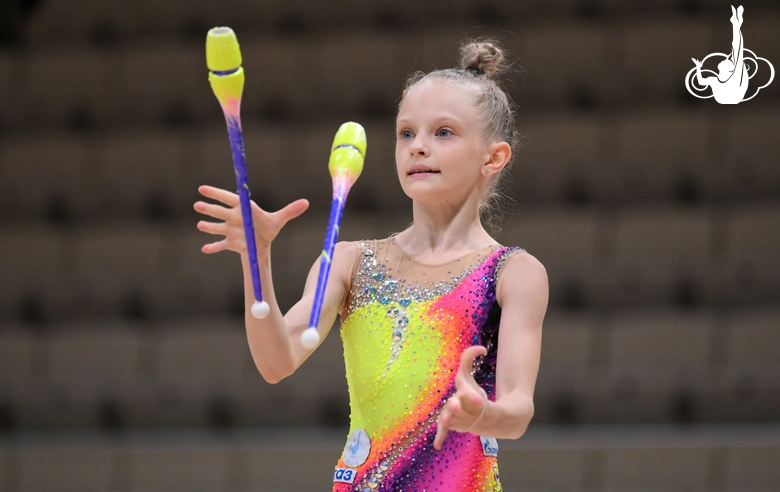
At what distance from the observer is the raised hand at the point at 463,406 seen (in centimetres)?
114

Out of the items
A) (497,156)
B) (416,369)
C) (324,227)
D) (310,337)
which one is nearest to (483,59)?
(497,156)

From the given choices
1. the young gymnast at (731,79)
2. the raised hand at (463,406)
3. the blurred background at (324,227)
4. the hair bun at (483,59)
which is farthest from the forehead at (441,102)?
the blurred background at (324,227)

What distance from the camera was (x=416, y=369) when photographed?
56.9 inches

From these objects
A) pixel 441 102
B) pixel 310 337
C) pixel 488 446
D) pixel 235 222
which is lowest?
pixel 488 446

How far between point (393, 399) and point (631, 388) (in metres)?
2.24

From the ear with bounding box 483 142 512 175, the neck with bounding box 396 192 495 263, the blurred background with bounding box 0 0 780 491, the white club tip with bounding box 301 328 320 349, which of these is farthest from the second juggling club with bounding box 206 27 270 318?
the blurred background with bounding box 0 0 780 491

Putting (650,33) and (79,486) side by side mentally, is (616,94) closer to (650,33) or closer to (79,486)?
(650,33)

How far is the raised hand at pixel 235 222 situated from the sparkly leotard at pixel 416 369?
0.84 ft

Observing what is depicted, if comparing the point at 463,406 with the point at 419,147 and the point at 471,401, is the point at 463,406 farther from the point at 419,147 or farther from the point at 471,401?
the point at 419,147

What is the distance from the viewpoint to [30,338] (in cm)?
397

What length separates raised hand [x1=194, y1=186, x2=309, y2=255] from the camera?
4.26 feet

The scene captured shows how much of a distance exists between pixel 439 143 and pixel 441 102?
0.23 feet

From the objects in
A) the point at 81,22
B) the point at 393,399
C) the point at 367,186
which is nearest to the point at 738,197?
the point at 367,186

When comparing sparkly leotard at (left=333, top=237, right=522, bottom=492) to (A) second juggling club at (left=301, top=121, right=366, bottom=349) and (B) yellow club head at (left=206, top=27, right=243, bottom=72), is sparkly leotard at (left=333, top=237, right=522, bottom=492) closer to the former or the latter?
(A) second juggling club at (left=301, top=121, right=366, bottom=349)
